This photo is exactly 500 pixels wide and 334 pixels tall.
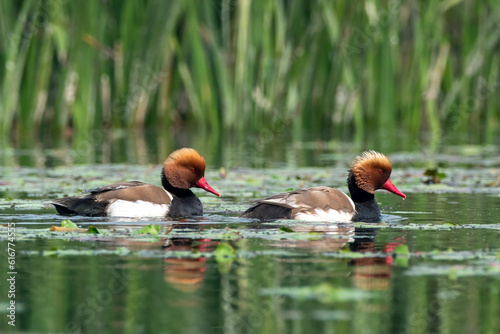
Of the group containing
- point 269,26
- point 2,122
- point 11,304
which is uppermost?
point 269,26

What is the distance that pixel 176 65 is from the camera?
21.2 meters

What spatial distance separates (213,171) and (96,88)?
526cm

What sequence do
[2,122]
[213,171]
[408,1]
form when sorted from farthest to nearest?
1. [408,1]
2. [2,122]
3. [213,171]

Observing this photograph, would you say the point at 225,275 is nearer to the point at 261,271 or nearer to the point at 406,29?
the point at 261,271

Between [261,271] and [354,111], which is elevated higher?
[354,111]

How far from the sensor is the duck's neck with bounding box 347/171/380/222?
10.1 meters

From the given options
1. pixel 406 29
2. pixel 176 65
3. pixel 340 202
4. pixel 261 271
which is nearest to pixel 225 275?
pixel 261 271

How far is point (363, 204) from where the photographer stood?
1040cm

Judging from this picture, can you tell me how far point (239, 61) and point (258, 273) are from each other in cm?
1339

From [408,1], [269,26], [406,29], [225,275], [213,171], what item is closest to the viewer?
[225,275]

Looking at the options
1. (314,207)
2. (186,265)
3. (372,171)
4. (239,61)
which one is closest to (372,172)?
(372,171)

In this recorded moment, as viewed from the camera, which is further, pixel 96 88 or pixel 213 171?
pixel 96 88

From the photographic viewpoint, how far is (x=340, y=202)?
32.9ft

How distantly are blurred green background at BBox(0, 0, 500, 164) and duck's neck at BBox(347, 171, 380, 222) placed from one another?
7876 millimetres
